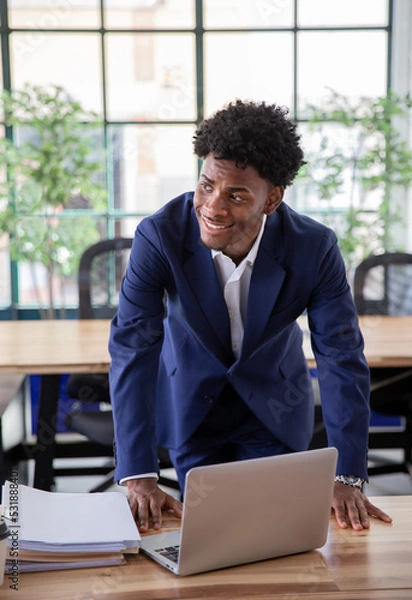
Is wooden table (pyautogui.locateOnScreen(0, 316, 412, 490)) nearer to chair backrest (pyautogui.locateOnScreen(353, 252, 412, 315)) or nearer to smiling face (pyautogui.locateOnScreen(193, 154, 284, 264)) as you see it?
chair backrest (pyautogui.locateOnScreen(353, 252, 412, 315))

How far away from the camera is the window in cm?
562

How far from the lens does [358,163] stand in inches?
209

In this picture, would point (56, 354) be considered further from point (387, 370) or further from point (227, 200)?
point (227, 200)

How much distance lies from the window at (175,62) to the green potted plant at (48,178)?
0.22 metres

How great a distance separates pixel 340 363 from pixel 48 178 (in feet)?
12.2

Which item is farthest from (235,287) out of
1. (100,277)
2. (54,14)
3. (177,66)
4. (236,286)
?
(54,14)

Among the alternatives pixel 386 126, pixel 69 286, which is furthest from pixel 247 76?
pixel 69 286

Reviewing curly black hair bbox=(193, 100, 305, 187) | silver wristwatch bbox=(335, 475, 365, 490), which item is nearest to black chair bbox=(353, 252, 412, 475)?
silver wristwatch bbox=(335, 475, 365, 490)

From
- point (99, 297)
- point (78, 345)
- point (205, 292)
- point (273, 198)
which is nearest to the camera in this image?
point (273, 198)

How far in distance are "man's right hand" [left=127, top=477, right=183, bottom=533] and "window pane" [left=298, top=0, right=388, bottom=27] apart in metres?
4.75

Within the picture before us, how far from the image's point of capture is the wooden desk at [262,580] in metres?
1.26

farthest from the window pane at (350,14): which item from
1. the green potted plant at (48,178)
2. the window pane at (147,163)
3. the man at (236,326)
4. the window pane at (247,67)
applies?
the man at (236,326)

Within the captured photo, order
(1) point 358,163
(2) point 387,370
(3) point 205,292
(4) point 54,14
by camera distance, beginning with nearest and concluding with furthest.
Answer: (3) point 205,292
(2) point 387,370
(1) point 358,163
(4) point 54,14

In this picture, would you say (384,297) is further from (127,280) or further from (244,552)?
(244,552)
